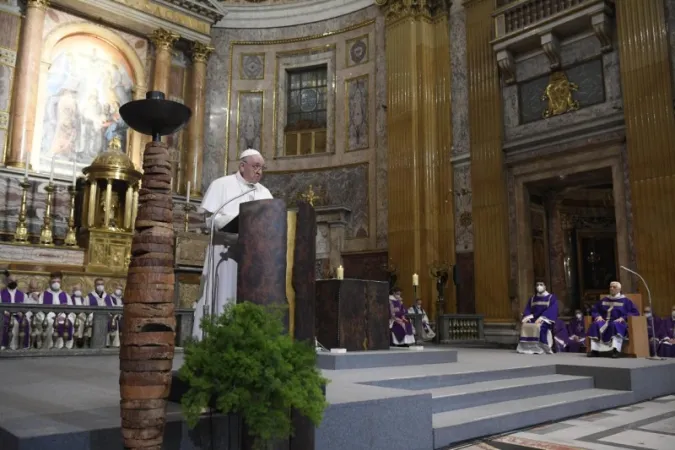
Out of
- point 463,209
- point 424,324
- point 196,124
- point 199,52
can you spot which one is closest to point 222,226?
point 424,324

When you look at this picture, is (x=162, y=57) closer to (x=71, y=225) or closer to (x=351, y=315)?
(x=71, y=225)

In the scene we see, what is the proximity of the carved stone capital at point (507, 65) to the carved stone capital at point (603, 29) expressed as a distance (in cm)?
213

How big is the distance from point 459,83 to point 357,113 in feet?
11.3

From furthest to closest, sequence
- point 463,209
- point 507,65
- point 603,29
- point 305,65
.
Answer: point 305,65 → point 463,209 → point 507,65 → point 603,29

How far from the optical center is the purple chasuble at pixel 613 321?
9727mm

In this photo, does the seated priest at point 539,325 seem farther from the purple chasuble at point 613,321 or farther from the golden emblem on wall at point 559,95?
the golden emblem on wall at point 559,95

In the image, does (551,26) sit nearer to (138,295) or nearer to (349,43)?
(349,43)

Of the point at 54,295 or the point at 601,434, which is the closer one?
the point at 601,434

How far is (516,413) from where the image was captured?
5.37 m

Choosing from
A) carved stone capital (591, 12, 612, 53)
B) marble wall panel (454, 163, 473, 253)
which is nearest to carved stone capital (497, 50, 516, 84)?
carved stone capital (591, 12, 612, 53)

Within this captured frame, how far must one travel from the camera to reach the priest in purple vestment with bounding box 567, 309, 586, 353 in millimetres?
12156

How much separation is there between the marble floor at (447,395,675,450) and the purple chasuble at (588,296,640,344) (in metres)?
3.37

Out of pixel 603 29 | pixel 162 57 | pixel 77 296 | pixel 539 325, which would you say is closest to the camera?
pixel 539 325

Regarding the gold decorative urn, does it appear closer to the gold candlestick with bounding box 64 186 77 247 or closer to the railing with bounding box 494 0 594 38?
the gold candlestick with bounding box 64 186 77 247
